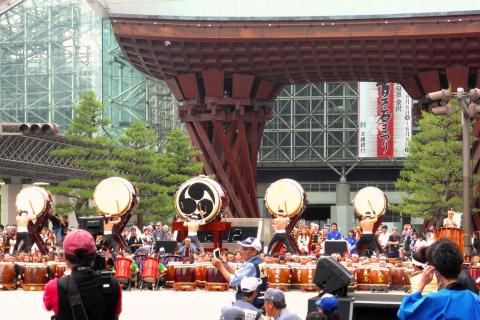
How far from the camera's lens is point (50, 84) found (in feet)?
215

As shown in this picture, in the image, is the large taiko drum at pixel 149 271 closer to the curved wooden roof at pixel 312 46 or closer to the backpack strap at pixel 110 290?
the backpack strap at pixel 110 290

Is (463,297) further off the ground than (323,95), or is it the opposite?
(323,95)

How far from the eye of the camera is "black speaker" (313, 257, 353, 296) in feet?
35.3

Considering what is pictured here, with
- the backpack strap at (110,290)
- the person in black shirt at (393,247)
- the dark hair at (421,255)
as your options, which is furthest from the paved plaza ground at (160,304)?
the backpack strap at (110,290)

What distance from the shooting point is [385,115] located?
68375 millimetres

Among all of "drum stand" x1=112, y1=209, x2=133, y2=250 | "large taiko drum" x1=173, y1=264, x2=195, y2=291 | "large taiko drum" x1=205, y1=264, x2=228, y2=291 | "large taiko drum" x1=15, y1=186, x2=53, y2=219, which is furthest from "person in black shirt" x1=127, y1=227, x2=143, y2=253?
"large taiko drum" x1=205, y1=264, x2=228, y2=291

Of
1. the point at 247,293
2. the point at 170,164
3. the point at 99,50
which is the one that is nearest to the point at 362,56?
the point at 170,164

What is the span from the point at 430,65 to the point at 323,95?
72.5 ft

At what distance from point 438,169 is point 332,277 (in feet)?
111

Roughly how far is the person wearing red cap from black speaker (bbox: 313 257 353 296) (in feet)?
10.7

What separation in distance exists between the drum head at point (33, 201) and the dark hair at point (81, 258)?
77.2 ft

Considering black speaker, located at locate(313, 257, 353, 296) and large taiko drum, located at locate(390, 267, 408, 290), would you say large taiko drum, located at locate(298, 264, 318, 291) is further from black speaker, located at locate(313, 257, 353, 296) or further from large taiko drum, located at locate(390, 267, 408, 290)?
black speaker, located at locate(313, 257, 353, 296)

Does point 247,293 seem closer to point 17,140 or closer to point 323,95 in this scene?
point 17,140


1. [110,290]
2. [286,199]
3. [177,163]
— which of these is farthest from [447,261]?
[177,163]
